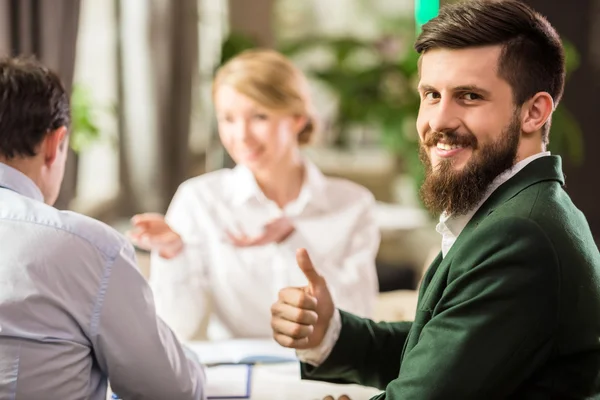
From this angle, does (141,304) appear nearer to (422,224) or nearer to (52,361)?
(52,361)

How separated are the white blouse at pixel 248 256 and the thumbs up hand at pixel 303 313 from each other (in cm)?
78

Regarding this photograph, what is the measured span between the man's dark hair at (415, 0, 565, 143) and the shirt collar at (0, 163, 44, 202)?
740mm

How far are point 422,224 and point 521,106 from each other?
337 cm

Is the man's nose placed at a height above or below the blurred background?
above

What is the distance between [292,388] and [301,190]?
924 millimetres

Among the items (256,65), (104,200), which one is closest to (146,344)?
(256,65)

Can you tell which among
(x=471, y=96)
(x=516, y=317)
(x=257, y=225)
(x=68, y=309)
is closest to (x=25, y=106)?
(x=68, y=309)

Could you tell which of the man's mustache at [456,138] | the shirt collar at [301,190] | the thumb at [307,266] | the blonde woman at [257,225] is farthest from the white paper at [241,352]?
the man's mustache at [456,138]

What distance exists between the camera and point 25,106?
1443 millimetres

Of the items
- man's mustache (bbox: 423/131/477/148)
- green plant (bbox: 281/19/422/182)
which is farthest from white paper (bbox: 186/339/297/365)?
green plant (bbox: 281/19/422/182)

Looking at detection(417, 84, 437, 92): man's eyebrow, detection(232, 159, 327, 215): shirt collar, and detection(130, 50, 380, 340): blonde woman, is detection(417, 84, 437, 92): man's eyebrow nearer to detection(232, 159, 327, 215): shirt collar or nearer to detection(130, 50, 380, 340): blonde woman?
detection(130, 50, 380, 340): blonde woman

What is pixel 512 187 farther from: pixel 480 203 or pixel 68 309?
pixel 68 309

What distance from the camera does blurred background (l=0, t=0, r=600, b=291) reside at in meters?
3.79

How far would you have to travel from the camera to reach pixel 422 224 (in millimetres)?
4523
